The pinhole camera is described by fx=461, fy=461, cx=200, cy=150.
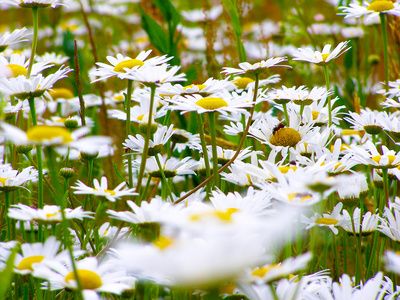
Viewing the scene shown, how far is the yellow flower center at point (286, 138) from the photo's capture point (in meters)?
0.80

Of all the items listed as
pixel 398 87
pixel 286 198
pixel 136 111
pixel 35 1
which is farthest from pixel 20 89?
pixel 398 87

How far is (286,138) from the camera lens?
2.63 ft

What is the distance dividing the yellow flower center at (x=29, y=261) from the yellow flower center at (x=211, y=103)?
32cm

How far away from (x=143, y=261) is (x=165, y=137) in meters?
0.49

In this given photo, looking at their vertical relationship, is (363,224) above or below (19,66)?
below

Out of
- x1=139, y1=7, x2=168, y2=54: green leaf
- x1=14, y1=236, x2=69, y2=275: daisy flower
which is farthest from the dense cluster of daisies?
x1=139, y1=7, x2=168, y2=54: green leaf

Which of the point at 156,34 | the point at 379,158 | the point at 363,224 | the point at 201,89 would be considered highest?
the point at 156,34

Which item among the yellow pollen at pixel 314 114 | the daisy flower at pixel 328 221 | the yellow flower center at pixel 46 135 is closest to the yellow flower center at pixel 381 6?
the yellow pollen at pixel 314 114

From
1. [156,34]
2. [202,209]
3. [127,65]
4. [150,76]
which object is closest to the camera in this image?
[202,209]

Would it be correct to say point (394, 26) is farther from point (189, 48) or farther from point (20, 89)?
point (189, 48)

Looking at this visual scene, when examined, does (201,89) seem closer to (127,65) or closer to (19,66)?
(127,65)

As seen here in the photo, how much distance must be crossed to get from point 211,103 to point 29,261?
1.14 feet

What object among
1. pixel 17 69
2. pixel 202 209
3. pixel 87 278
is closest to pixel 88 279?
pixel 87 278

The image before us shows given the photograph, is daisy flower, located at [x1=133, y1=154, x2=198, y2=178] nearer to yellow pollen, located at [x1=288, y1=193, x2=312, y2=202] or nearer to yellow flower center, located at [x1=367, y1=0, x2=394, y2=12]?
yellow pollen, located at [x1=288, y1=193, x2=312, y2=202]
